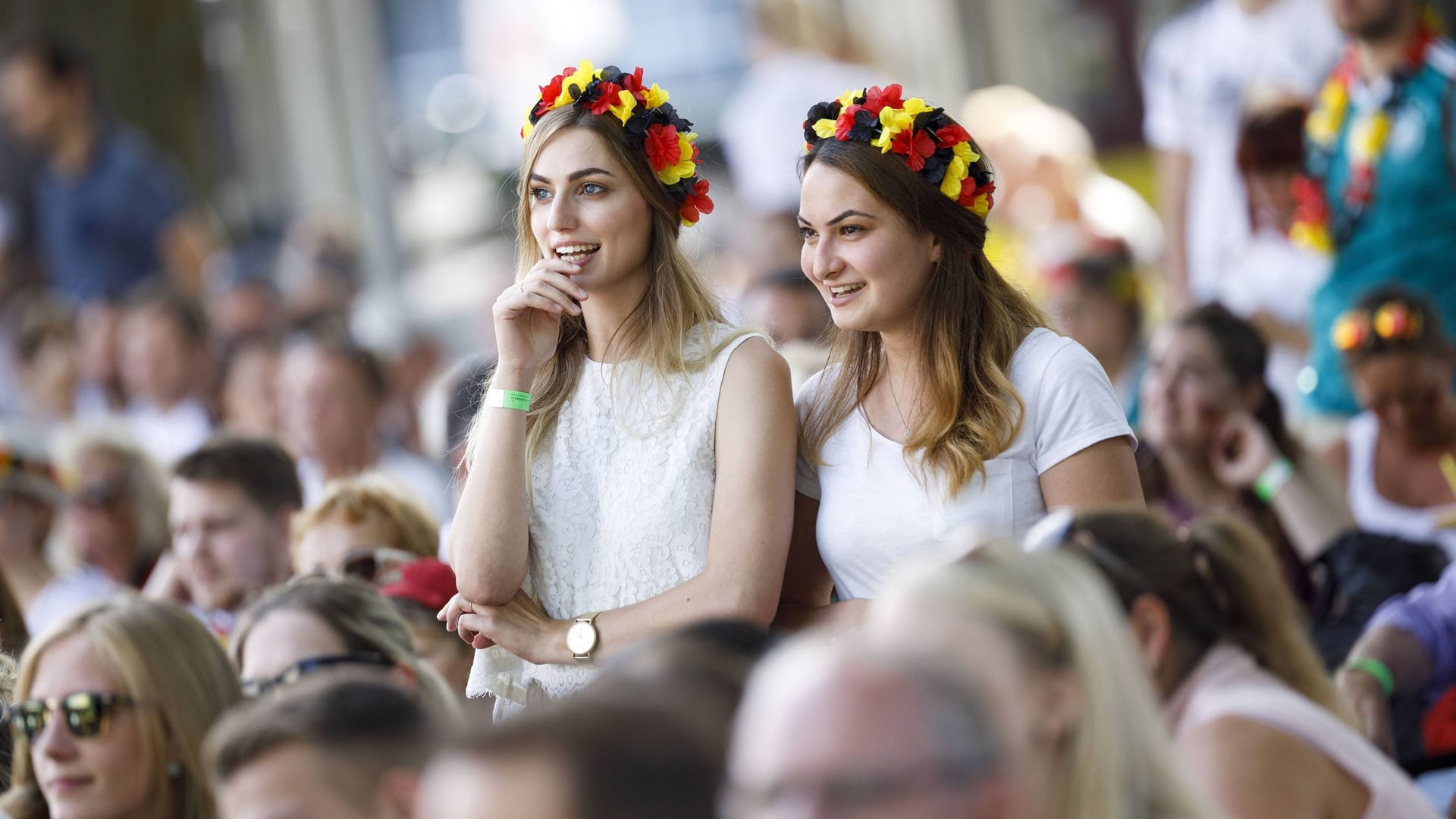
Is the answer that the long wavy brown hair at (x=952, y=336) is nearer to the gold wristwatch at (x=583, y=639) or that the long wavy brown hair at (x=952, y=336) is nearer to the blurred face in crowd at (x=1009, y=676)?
the gold wristwatch at (x=583, y=639)

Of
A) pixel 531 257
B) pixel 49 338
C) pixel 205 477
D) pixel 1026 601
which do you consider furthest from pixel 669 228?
pixel 49 338

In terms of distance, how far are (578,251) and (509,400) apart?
0.28m

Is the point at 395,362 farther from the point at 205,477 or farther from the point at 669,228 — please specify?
the point at 669,228

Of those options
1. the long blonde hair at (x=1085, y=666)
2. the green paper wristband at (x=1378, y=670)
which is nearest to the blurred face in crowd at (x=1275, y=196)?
the green paper wristband at (x=1378, y=670)

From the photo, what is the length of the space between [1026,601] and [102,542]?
437cm

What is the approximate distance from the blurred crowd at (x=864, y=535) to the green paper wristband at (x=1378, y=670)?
11 millimetres

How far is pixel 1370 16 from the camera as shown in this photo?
5.06 meters

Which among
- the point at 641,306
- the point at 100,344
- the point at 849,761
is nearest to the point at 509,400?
the point at 641,306

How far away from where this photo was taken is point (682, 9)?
33.8 feet

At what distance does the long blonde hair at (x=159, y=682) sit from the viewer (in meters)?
2.91

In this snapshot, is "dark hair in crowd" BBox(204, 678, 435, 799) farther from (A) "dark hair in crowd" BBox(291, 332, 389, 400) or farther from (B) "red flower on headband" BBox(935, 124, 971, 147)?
(A) "dark hair in crowd" BBox(291, 332, 389, 400)

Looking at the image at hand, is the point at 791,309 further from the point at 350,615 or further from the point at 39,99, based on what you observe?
the point at 39,99

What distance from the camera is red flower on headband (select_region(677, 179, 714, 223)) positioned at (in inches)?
117

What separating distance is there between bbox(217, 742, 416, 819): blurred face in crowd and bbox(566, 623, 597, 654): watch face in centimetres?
83
